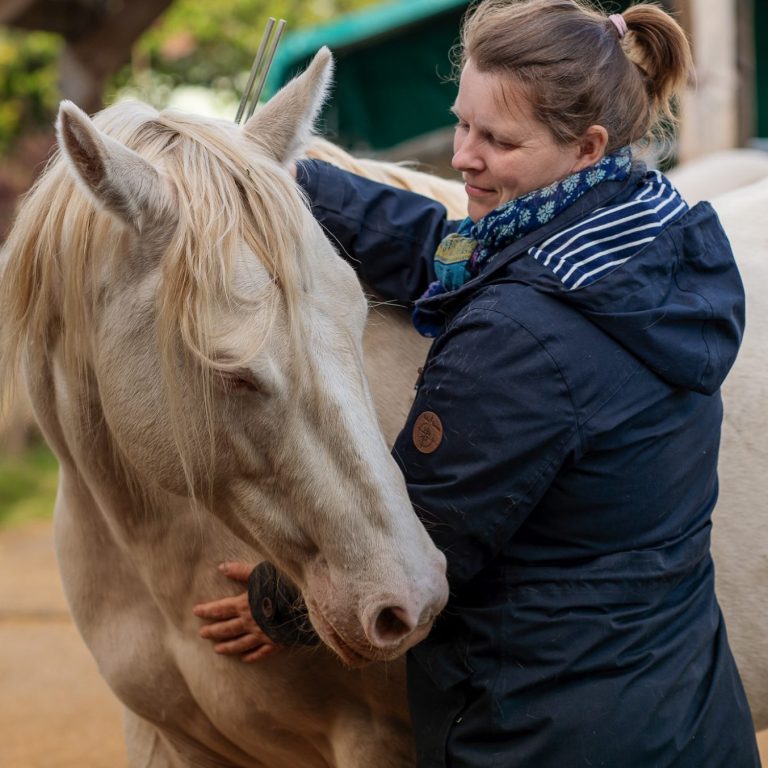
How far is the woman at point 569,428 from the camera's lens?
1.42m

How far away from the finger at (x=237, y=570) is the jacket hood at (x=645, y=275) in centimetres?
61

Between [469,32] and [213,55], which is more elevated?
[469,32]

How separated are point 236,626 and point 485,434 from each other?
2.00 ft

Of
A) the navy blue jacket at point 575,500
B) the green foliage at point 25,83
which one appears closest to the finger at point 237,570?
the navy blue jacket at point 575,500

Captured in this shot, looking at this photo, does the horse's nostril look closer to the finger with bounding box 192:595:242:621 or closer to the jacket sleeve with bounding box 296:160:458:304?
the finger with bounding box 192:595:242:621

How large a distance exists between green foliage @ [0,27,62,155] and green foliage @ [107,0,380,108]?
33.4 inches

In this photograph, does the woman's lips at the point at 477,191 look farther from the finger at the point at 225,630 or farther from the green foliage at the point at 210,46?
the green foliage at the point at 210,46

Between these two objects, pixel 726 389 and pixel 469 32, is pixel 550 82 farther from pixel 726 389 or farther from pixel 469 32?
pixel 726 389

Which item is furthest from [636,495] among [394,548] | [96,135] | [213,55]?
[213,55]

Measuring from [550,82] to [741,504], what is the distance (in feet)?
3.16

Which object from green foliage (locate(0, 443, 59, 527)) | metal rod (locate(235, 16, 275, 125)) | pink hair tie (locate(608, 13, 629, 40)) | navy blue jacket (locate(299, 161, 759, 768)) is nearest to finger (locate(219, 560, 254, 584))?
navy blue jacket (locate(299, 161, 759, 768))

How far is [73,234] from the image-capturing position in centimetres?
152

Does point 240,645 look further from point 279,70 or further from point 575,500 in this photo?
point 279,70

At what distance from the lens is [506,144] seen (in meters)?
1.54
